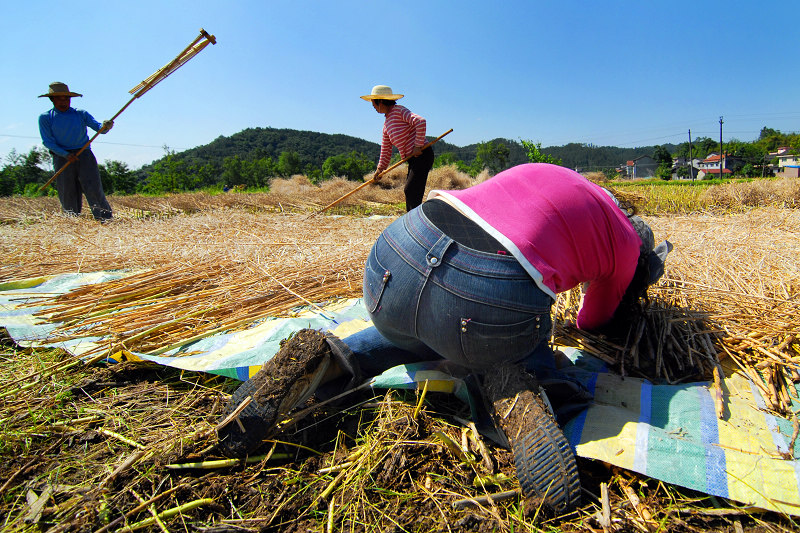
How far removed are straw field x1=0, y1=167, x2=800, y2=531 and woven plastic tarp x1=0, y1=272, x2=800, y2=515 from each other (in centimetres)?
6

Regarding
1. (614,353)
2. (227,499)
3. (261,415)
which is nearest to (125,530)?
(227,499)

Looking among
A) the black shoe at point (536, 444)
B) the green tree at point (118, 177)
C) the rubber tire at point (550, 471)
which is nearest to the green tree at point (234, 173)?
the green tree at point (118, 177)

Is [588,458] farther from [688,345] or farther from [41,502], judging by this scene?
[41,502]

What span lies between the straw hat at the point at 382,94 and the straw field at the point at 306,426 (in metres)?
2.56

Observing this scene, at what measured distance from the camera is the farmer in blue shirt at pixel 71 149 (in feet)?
19.7

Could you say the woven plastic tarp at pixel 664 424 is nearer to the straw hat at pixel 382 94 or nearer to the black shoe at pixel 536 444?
the black shoe at pixel 536 444

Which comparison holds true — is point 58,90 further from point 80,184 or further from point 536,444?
point 536,444

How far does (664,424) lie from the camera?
1373mm

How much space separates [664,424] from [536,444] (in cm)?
61

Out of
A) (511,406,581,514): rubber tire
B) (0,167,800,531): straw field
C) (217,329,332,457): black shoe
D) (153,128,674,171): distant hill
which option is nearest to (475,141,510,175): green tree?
(0,167,800,531): straw field

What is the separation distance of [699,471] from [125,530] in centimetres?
155

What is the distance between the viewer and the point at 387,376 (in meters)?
1.64

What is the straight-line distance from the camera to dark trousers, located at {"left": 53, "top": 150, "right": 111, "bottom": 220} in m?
6.27

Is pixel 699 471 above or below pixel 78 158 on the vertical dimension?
below
